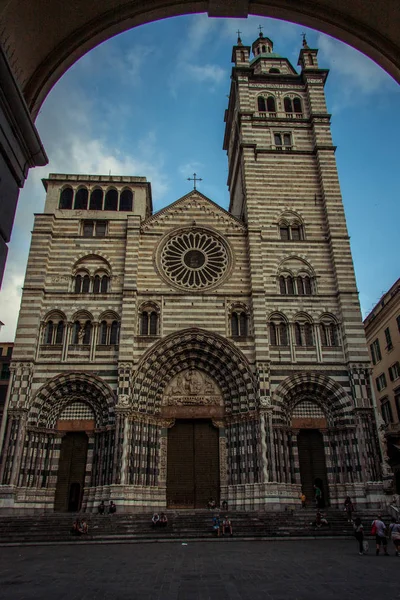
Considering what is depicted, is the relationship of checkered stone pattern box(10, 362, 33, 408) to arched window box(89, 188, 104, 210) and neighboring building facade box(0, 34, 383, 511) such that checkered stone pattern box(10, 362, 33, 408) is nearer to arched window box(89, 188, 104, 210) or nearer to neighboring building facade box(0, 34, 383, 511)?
neighboring building facade box(0, 34, 383, 511)

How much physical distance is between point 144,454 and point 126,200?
1581 centimetres

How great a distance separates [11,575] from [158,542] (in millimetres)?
8211

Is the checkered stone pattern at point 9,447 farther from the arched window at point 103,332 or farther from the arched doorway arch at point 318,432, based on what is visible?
the arched doorway arch at point 318,432

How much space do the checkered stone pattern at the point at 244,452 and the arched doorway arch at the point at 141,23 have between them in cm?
1965

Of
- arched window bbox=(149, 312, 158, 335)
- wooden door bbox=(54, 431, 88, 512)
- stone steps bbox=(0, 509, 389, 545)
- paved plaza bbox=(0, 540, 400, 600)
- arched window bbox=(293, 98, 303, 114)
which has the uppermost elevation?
arched window bbox=(293, 98, 303, 114)

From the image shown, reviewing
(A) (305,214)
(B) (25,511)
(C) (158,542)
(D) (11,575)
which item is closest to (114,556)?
(D) (11,575)

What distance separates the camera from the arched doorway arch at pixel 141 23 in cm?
505

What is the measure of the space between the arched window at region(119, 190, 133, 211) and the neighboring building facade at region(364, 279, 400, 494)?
18436mm

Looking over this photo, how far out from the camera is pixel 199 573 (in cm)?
970

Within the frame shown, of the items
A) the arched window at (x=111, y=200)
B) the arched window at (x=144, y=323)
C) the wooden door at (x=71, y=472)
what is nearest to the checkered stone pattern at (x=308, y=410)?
the arched window at (x=144, y=323)

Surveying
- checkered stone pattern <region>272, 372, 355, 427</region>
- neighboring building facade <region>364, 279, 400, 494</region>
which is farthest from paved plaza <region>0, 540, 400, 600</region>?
neighboring building facade <region>364, 279, 400, 494</region>

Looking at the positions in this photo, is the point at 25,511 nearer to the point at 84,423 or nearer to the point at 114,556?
the point at 84,423

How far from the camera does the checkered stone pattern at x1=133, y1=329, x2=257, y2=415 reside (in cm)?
2378

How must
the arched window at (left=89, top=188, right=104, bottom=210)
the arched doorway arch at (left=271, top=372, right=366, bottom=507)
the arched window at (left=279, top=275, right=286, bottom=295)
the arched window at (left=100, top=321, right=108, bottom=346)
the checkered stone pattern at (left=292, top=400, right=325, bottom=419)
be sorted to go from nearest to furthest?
the arched doorway arch at (left=271, top=372, right=366, bottom=507)
the checkered stone pattern at (left=292, top=400, right=325, bottom=419)
the arched window at (left=100, top=321, right=108, bottom=346)
the arched window at (left=279, top=275, right=286, bottom=295)
the arched window at (left=89, top=188, right=104, bottom=210)
